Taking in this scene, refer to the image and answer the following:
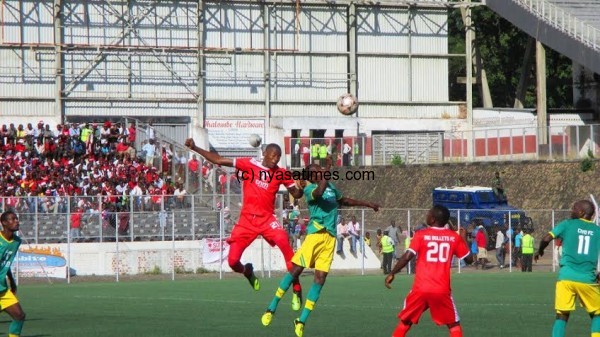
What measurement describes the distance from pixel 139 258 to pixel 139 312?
17.6 m

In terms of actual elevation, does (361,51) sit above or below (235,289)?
above

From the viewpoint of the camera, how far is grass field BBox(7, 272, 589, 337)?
59.2 ft

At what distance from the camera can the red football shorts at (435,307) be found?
1377 centimetres

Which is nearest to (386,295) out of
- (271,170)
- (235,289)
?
(235,289)

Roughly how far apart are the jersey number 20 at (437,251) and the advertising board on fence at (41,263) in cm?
2537

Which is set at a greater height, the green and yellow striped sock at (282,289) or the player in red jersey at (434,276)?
the player in red jersey at (434,276)

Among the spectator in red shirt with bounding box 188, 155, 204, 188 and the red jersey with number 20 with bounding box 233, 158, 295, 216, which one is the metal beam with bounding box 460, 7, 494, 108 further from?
the red jersey with number 20 with bounding box 233, 158, 295, 216

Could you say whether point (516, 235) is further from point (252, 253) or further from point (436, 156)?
point (436, 156)

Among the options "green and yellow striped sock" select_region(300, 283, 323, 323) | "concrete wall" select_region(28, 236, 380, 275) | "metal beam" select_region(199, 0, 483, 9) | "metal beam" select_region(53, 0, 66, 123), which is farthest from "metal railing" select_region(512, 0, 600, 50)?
"green and yellow striped sock" select_region(300, 283, 323, 323)

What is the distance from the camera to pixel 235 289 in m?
30.5

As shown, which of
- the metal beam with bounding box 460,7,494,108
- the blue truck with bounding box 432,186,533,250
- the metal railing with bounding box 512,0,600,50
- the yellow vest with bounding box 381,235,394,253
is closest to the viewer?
the yellow vest with bounding box 381,235,394,253

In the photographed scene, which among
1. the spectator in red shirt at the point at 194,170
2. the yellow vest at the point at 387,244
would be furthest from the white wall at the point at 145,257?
the spectator in red shirt at the point at 194,170

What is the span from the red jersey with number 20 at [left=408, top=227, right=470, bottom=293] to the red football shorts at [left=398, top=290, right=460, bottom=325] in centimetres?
7

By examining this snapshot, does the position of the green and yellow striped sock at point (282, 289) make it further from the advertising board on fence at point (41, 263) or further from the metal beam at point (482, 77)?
the metal beam at point (482, 77)
